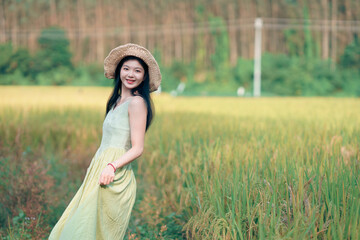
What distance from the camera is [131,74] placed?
6.64 feet

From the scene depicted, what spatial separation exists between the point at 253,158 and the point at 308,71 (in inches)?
944

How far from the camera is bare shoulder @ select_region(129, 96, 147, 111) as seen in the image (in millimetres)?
1949

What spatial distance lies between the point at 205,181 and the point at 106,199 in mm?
704

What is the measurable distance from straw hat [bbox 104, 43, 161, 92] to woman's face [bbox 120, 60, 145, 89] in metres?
0.04

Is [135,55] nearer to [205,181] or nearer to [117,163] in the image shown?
[117,163]

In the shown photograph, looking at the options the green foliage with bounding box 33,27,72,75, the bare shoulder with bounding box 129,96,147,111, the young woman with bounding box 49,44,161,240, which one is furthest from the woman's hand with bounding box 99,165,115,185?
the green foliage with bounding box 33,27,72,75

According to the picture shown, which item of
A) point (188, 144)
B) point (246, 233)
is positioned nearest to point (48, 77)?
point (188, 144)

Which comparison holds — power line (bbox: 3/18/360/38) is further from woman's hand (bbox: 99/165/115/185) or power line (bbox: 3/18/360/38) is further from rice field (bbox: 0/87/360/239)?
woman's hand (bbox: 99/165/115/185)

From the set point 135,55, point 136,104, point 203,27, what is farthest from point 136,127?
point 203,27

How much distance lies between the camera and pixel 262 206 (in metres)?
1.90

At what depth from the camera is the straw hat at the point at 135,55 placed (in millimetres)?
2016

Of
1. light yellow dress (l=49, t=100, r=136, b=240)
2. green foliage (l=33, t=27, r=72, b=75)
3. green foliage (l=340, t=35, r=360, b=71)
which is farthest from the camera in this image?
green foliage (l=33, t=27, r=72, b=75)

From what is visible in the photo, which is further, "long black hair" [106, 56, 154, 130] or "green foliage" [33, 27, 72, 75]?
"green foliage" [33, 27, 72, 75]

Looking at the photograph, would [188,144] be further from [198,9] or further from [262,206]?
[198,9]
